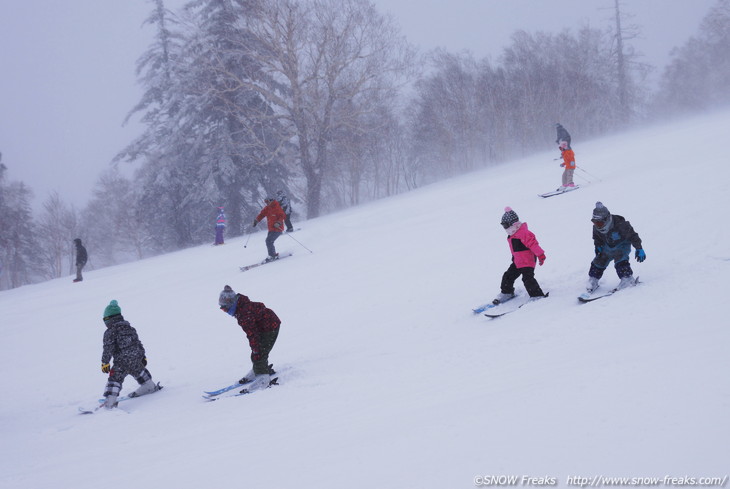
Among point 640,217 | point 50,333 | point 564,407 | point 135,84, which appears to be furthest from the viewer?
point 135,84

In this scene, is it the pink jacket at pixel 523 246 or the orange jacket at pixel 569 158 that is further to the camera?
the orange jacket at pixel 569 158

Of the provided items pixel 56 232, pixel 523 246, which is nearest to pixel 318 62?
pixel 523 246

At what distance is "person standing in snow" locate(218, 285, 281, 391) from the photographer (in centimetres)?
568

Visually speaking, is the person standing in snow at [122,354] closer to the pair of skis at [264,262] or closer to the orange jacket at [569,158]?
the pair of skis at [264,262]

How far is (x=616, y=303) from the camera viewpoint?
5602 mm

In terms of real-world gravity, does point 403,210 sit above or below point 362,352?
above

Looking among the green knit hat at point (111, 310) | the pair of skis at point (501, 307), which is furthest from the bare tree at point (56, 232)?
the pair of skis at point (501, 307)

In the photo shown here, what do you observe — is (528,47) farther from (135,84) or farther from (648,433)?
(648,433)

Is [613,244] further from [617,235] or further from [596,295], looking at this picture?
[596,295]

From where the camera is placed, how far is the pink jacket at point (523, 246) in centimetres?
659

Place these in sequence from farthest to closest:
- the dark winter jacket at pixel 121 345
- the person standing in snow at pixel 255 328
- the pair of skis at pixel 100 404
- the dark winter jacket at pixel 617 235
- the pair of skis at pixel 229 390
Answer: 1. the dark winter jacket at pixel 121 345
2. the dark winter jacket at pixel 617 235
3. the pair of skis at pixel 100 404
4. the person standing in snow at pixel 255 328
5. the pair of skis at pixel 229 390

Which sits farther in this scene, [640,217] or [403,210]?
[403,210]

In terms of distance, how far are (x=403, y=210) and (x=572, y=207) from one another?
7.17 metres

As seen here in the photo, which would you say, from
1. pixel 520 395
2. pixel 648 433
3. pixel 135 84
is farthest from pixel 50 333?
pixel 135 84
